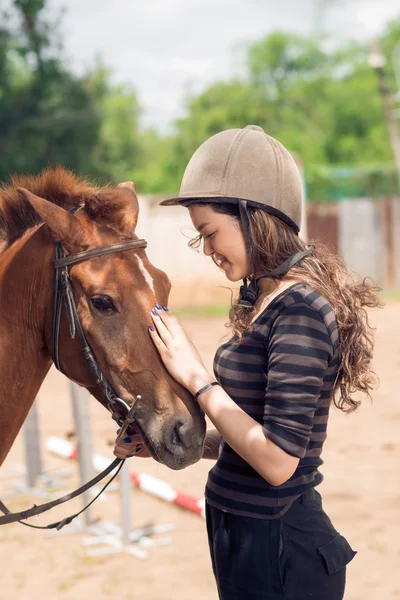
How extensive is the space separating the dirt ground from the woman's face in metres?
2.59

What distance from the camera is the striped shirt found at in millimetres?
1742

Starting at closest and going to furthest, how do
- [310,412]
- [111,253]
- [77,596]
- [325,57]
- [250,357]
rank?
[310,412] → [250,357] → [111,253] → [77,596] → [325,57]

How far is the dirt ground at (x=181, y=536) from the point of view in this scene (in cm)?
431

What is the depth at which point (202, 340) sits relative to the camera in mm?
12789

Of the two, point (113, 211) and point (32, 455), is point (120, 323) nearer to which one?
point (113, 211)

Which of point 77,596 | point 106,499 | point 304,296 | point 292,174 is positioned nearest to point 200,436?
point 304,296

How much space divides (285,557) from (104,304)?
0.91 m

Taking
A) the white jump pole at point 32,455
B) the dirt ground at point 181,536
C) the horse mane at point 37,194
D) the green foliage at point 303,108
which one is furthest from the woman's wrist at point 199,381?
the green foliage at point 303,108

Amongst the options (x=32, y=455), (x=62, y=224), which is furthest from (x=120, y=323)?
(x=32, y=455)

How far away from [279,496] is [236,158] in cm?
94

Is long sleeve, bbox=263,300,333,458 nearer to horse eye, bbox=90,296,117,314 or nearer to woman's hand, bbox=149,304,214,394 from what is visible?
woman's hand, bbox=149,304,214,394

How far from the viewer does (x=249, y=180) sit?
1.93 m

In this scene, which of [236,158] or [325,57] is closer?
[236,158]

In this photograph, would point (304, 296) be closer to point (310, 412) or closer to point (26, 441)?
point (310, 412)
